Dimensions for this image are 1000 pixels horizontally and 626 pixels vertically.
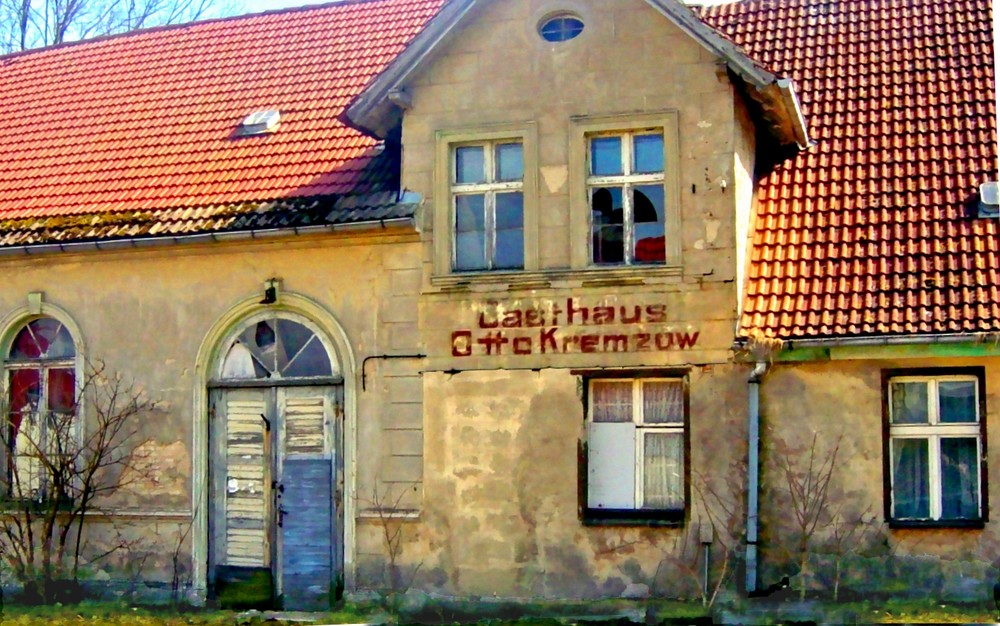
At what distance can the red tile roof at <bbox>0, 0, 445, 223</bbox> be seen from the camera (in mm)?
18375

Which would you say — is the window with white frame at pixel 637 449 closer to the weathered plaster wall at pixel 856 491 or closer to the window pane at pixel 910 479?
the weathered plaster wall at pixel 856 491

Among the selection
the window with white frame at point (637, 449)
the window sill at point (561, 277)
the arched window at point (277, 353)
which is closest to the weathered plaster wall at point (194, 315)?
the arched window at point (277, 353)

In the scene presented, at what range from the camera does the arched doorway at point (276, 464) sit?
17141 millimetres

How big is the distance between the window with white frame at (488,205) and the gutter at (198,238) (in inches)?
24.3

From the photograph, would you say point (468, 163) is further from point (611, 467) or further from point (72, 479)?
point (72, 479)

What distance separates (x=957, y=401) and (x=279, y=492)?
7405mm

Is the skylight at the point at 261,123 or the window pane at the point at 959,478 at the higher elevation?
the skylight at the point at 261,123

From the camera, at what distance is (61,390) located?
60.6ft

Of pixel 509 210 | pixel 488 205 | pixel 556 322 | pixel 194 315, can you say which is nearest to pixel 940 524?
pixel 556 322

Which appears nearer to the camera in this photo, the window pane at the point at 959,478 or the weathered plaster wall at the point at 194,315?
the window pane at the point at 959,478

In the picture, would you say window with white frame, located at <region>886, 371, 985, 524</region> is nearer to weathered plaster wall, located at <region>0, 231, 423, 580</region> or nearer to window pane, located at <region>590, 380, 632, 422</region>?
window pane, located at <region>590, 380, 632, 422</region>

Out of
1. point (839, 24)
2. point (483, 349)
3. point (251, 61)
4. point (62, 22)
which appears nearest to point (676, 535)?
point (483, 349)

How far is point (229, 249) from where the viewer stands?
17.6 m

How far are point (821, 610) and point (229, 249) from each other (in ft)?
25.1
